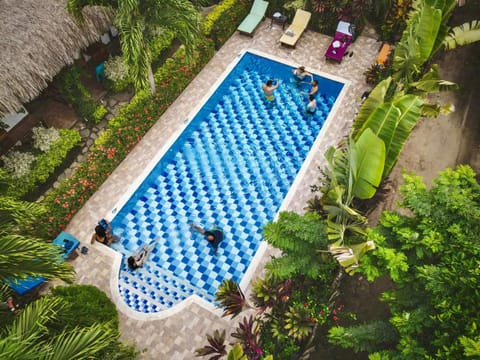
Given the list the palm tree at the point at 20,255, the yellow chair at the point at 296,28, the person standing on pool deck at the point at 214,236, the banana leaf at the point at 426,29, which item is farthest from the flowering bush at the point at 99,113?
the banana leaf at the point at 426,29

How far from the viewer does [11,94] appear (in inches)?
463

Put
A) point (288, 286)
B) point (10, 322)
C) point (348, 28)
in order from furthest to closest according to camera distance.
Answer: point (348, 28) → point (288, 286) → point (10, 322)

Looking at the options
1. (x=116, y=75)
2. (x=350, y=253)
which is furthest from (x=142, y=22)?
(x=350, y=253)

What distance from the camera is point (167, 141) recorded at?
46.5 ft

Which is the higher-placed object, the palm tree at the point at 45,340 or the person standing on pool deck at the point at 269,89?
the person standing on pool deck at the point at 269,89

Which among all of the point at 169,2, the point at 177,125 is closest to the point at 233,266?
the point at 177,125

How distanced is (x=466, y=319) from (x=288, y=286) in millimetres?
4071

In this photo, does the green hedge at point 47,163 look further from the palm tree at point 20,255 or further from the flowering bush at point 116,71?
the palm tree at point 20,255

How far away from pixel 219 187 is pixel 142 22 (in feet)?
19.9

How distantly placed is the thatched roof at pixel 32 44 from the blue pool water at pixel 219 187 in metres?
4.78

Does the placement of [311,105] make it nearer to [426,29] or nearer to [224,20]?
[426,29]

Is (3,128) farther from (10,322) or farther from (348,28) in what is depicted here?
(348,28)

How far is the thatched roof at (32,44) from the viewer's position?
11.7 metres

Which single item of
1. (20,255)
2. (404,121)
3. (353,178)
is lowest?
(20,255)
